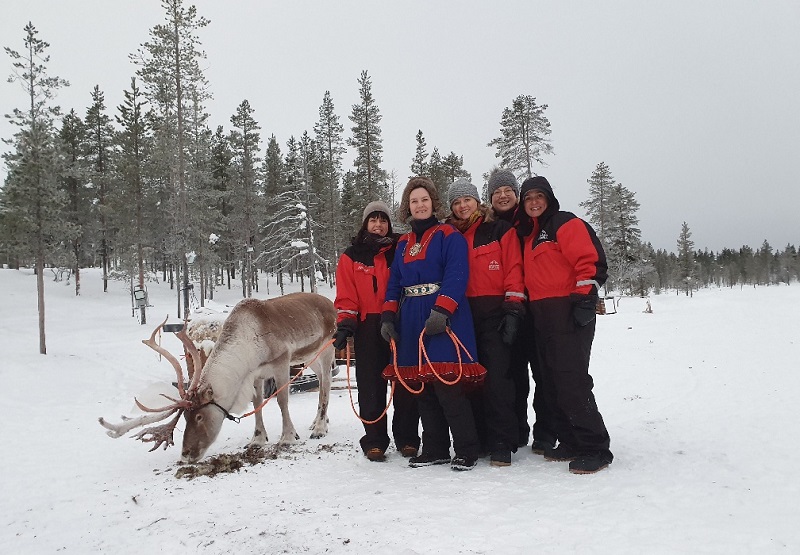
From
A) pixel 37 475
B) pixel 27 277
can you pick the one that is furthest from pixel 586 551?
pixel 27 277

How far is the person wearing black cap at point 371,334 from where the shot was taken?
4.82 m

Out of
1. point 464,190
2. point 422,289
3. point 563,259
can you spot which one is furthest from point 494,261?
point 464,190

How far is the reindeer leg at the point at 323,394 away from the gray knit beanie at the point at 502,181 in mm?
3387

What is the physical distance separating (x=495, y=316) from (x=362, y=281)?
1.49 meters

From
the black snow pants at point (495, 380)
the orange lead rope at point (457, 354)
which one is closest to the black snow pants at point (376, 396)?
the orange lead rope at point (457, 354)

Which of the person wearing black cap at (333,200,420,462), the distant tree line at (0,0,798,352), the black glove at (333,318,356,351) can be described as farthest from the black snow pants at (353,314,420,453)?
the distant tree line at (0,0,798,352)

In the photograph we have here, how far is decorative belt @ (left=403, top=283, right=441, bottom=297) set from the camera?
14.6ft

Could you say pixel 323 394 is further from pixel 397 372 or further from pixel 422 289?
pixel 422 289

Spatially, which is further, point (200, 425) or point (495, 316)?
point (200, 425)

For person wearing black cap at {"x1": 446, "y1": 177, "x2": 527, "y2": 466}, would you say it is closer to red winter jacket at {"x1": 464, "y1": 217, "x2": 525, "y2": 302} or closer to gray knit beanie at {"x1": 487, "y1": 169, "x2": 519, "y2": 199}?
red winter jacket at {"x1": 464, "y1": 217, "x2": 525, "y2": 302}

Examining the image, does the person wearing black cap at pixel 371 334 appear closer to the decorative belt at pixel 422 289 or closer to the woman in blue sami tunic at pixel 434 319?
the woman in blue sami tunic at pixel 434 319

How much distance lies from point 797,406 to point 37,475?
29.5 feet

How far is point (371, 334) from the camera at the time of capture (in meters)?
4.93

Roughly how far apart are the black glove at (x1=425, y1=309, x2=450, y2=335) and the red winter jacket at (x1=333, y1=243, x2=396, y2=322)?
0.91 meters
